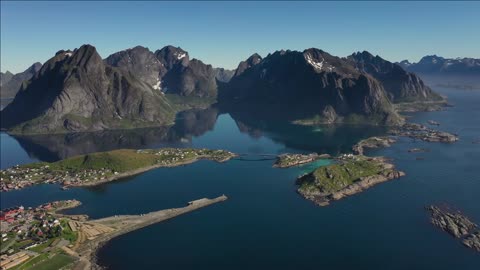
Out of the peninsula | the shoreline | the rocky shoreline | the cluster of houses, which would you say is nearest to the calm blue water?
the shoreline

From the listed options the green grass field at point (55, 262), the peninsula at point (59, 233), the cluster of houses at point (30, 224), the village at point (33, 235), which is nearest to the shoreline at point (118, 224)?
the peninsula at point (59, 233)

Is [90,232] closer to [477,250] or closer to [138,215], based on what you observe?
[138,215]

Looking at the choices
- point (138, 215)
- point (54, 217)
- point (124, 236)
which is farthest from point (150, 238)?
point (54, 217)

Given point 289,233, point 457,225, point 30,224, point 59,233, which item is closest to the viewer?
point 59,233

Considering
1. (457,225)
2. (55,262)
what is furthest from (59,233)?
(457,225)

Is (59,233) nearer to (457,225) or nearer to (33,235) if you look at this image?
(33,235)
